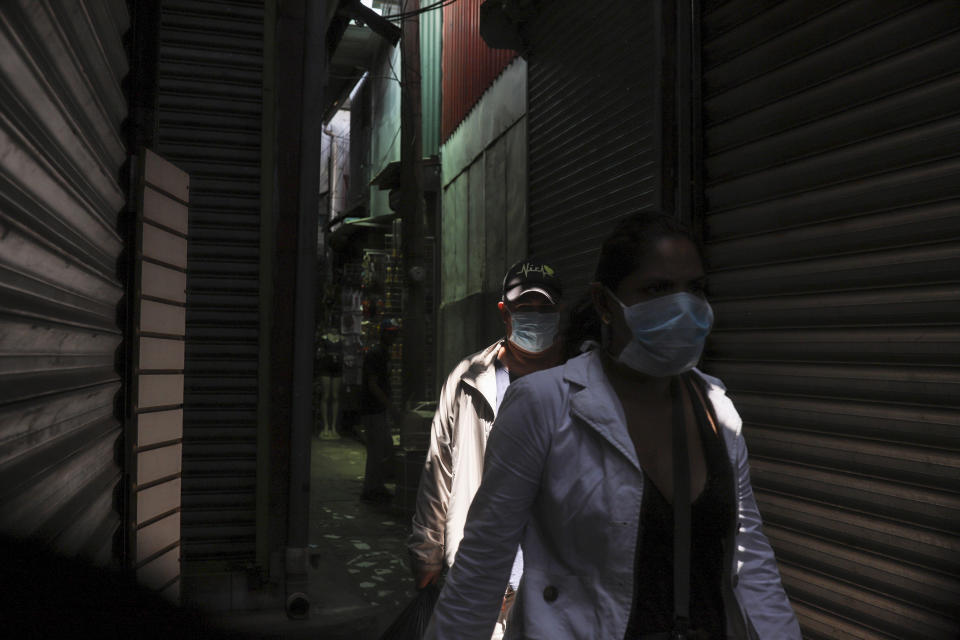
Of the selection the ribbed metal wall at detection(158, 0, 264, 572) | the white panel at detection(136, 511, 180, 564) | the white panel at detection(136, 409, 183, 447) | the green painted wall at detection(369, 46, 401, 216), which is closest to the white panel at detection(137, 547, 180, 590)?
the white panel at detection(136, 511, 180, 564)

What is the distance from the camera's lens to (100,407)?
7.26 ft

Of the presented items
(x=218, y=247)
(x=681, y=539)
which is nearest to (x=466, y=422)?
(x=681, y=539)

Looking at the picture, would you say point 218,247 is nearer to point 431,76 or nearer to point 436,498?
point 436,498

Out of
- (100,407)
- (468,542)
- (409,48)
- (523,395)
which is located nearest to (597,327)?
(523,395)

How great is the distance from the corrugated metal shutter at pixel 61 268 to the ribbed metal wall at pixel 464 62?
9577 millimetres

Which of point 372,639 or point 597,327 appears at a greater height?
point 597,327

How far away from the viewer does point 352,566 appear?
7.27 m

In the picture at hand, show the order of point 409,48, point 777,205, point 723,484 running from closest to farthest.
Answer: point 723,484, point 777,205, point 409,48

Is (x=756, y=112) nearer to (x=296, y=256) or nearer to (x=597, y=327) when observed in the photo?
(x=597, y=327)

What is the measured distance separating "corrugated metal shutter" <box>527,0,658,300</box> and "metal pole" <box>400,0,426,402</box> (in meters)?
2.62

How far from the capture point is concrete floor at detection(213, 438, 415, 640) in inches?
214

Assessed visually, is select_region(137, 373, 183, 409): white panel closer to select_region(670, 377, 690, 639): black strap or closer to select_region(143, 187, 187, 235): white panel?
select_region(143, 187, 187, 235): white panel

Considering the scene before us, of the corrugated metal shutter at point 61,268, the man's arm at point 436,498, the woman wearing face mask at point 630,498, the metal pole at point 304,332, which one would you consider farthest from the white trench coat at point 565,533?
the metal pole at point 304,332

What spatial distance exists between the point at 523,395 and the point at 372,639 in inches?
149
